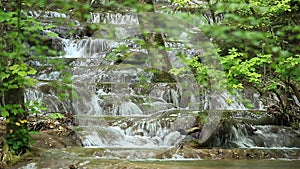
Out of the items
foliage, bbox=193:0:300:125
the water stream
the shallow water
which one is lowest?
the shallow water

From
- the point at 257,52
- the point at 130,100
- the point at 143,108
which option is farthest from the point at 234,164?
the point at 130,100

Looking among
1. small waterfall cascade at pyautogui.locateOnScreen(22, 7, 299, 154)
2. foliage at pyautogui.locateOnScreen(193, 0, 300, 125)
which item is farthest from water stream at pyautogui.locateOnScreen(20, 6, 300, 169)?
foliage at pyautogui.locateOnScreen(193, 0, 300, 125)

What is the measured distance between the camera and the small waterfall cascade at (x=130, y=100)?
695 cm

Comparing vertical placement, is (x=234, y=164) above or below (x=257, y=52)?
below

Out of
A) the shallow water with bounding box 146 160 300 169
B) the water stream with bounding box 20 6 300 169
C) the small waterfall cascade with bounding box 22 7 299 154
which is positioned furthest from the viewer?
the small waterfall cascade with bounding box 22 7 299 154

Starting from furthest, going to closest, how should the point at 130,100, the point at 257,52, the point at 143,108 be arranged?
the point at 130,100, the point at 143,108, the point at 257,52

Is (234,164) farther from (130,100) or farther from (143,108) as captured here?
(130,100)

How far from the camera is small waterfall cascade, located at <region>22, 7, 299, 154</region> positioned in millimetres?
6953

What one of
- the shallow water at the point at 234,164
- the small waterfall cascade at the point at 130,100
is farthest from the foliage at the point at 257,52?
the small waterfall cascade at the point at 130,100

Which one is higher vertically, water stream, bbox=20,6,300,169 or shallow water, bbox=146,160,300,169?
water stream, bbox=20,6,300,169

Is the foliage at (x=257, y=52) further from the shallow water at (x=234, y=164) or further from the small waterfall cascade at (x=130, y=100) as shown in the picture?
the small waterfall cascade at (x=130, y=100)

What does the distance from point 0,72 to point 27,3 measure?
0.81 metres

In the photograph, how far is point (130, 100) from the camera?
9055mm

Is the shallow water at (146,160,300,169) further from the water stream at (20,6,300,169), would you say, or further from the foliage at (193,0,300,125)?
the foliage at (193,0,300,125)
